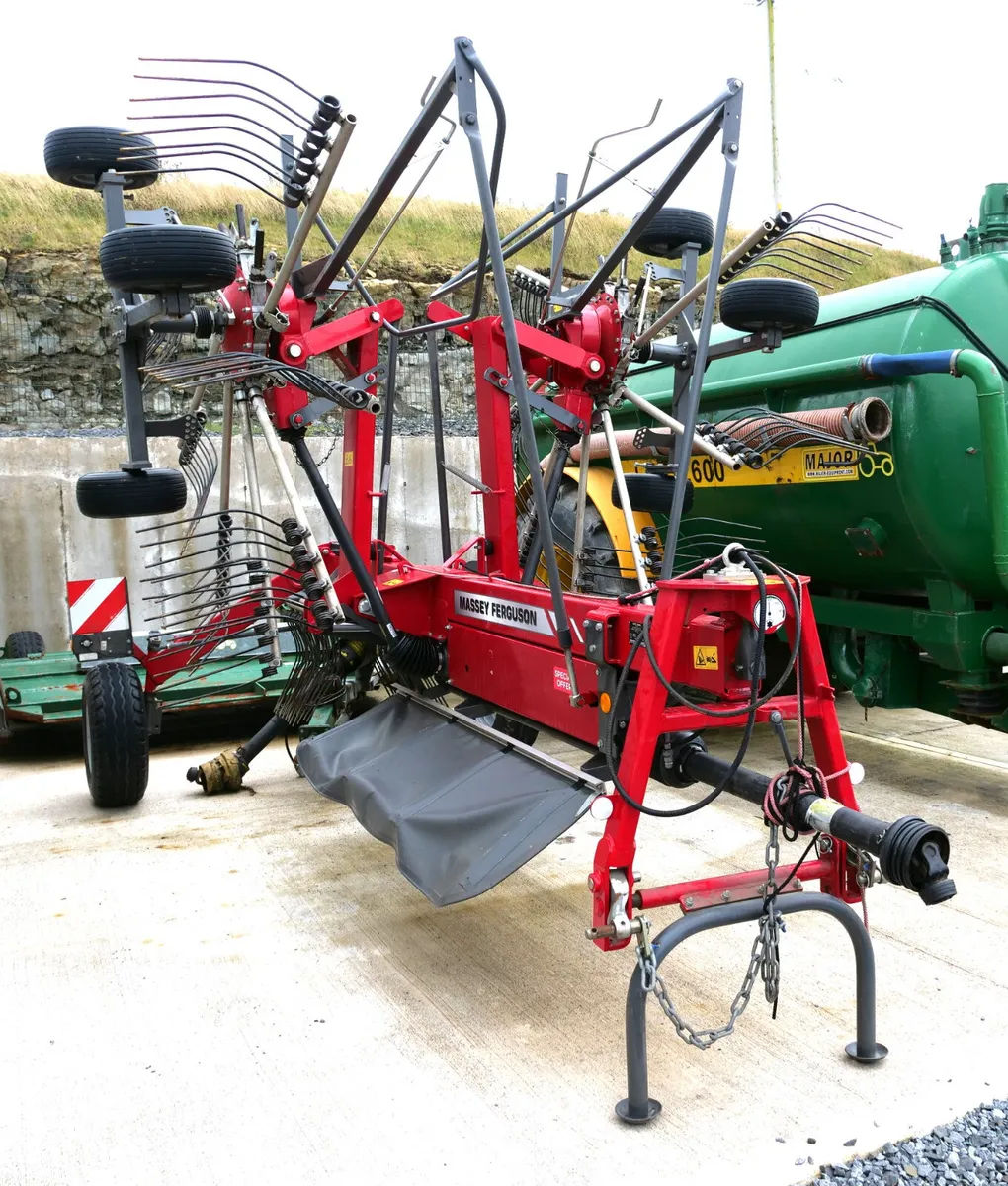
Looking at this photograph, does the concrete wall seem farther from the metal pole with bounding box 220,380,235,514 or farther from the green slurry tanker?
the metal pole with bounding box 220,380,235,514

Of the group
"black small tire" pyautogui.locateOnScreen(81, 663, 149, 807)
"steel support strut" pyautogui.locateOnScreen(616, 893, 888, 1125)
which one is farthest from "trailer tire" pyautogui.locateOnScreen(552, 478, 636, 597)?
"steel support strut" pyautogui.locateOnScreen(616, 893, 888, 1125)

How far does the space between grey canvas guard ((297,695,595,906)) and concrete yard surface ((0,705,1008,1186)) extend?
1.33 ft

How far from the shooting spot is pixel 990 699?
477 centimetres

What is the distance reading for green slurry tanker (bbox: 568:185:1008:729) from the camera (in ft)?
14.6

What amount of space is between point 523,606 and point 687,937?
139cm

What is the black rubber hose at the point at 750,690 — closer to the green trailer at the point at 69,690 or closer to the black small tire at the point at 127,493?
the black small tire at the point at 127,493

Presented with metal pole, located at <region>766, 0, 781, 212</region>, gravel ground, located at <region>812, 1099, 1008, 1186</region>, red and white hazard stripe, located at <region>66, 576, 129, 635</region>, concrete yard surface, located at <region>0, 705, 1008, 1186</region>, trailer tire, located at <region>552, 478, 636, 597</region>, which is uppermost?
metal pole, located at <region>766, 0, 781, 212</region>

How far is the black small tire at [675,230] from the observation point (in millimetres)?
4145

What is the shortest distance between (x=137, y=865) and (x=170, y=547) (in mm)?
5016

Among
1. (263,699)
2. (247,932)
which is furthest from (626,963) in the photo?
(263,699)

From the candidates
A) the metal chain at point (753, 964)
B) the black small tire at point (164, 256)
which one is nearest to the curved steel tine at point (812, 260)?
the black small tire at point (164, 256)

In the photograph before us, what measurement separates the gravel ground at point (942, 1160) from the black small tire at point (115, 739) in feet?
12.0

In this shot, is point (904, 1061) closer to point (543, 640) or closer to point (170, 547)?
point (543, 640)

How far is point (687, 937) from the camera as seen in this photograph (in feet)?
8.59
